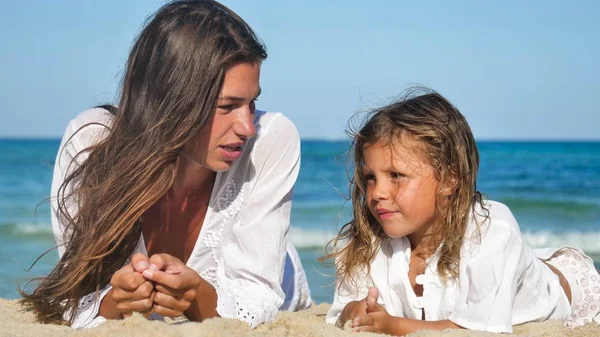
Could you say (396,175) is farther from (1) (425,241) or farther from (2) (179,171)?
(2) (179,171)

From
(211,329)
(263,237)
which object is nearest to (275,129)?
(263,237)

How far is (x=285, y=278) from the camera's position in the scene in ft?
13.6

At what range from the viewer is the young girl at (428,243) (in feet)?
10.4

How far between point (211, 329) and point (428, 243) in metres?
1.28

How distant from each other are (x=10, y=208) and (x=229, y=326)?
1115cm

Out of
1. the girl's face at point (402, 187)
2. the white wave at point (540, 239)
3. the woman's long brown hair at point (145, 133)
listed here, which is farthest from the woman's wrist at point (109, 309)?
the white wave at point (540, 239)

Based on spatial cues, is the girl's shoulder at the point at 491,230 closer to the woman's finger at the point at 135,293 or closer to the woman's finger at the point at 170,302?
the woman's finger at the point at 170,302

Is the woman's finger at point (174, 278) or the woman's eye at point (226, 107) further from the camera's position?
the woman's eye at point (226, 107)

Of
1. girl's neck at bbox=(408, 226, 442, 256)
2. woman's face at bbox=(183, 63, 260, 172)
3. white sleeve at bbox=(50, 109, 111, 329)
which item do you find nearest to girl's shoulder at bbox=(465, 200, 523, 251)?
girl's neck at bbox=(408, 226, 442, 256)

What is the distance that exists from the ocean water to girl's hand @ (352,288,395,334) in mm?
809

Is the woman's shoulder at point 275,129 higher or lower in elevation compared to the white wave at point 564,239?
higher

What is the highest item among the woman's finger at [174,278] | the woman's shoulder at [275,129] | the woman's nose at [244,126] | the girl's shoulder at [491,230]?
the woman's nose at [244,126]

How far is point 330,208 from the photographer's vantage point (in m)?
12.7

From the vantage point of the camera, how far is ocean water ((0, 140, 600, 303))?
7.37 metres
